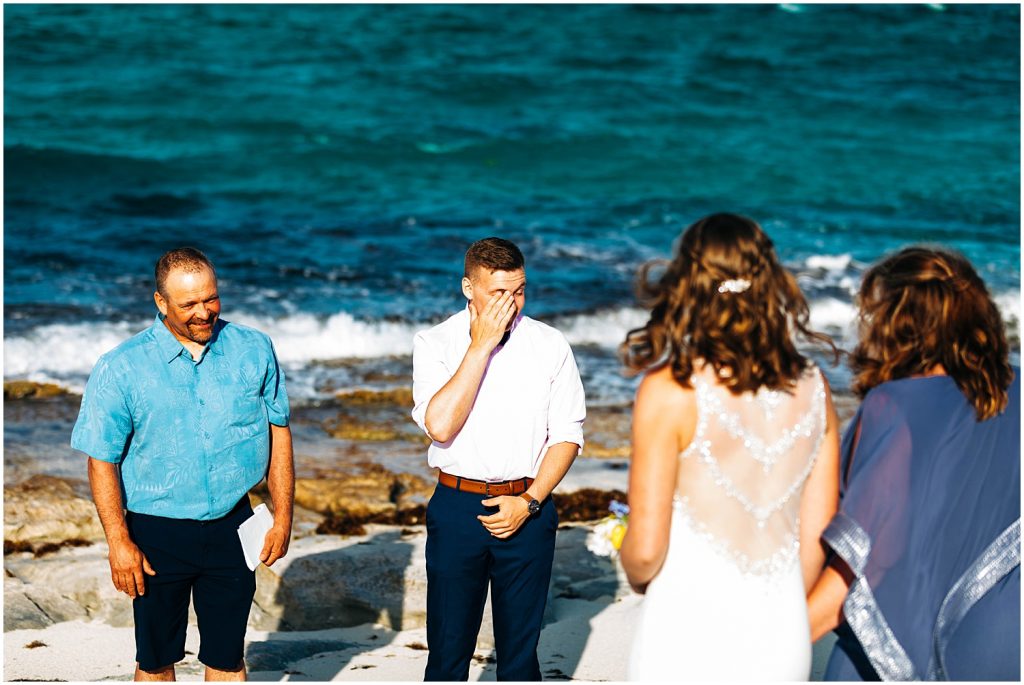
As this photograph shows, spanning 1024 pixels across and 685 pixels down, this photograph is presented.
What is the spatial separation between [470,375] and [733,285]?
1.31 meters

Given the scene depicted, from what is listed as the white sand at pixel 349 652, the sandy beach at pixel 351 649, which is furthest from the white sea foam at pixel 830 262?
the white sand at pixel 349 652

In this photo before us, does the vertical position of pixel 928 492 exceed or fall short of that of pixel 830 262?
it exceeds it

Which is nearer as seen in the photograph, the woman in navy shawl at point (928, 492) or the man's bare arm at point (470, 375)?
the woman in navy shawl at point (928, 492)

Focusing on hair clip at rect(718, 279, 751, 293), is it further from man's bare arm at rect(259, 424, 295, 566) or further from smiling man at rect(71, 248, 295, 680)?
man's bare arm at rect(259, 424, 295, 566)

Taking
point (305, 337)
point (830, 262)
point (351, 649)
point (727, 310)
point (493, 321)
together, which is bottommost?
point (305, 337)

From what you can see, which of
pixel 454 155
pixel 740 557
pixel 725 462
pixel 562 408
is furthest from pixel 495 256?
pixel 454 155

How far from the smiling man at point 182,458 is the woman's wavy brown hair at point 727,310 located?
1918 mm

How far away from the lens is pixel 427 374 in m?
4.11

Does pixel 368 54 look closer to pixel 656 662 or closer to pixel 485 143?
pixel 485 143

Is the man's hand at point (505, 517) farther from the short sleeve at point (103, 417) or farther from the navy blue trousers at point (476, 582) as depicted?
the short sleeve at point (103, 417)

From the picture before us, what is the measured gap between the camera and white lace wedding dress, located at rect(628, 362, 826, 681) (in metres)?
2.88

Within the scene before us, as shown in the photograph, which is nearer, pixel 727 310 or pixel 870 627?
pixel 727 310

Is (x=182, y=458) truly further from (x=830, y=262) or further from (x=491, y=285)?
(x=830, y=262)

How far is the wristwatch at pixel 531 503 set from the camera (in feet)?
13.3
